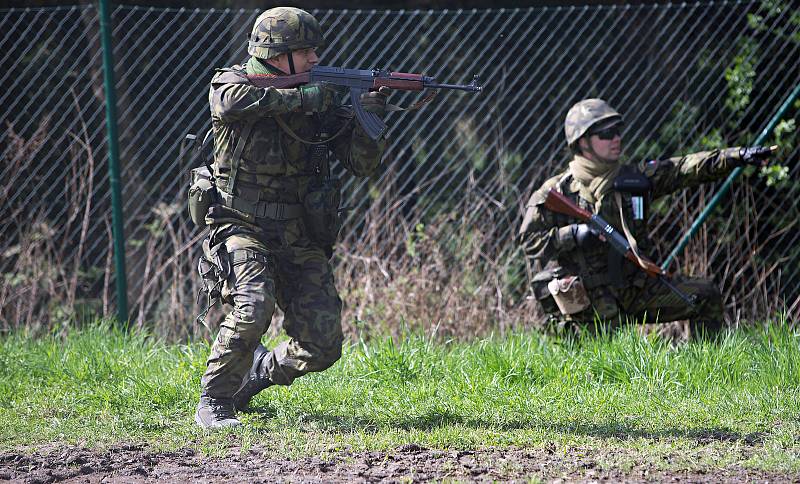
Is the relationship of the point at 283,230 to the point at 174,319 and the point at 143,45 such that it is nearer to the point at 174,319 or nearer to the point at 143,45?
the point at 174,319

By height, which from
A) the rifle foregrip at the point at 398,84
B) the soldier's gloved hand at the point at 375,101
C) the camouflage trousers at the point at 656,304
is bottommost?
the camouflage trousers at the point at 656,304

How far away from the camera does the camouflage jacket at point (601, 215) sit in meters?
5.65

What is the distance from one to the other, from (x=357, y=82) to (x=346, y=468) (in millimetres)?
1754

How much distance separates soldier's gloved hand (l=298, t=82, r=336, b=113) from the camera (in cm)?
430

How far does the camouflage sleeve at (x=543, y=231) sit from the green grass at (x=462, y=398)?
1.70 feet

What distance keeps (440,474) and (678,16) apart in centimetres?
→ 534

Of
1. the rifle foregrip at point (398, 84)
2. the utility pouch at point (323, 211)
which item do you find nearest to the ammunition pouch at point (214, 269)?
the utility pouch at point (323, 211)

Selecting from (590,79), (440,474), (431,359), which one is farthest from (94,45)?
(440,474)

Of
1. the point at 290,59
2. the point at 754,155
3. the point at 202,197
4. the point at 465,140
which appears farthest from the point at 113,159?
the point at 754,155

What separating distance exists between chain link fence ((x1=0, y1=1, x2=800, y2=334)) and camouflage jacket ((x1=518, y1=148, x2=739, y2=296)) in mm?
891

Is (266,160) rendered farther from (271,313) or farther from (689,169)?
(689,169)

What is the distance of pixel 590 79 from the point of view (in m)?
7.66

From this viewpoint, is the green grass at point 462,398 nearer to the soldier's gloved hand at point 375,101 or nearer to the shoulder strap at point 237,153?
the shoulder strap at point 237,153

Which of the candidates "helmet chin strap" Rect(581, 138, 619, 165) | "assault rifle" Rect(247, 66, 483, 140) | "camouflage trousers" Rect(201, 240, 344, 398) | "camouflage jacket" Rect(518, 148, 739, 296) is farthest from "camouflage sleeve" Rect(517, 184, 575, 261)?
"camouflage trousers" Rect(201, 240, 344, 398)
